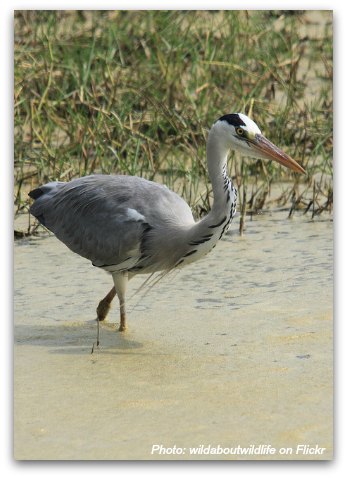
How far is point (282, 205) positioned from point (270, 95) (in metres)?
0.95

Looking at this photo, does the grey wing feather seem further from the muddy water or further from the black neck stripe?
the black neck stripe

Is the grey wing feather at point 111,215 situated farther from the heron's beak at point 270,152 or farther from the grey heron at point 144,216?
the heron's beak at point 270,152

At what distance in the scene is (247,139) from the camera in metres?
4.96

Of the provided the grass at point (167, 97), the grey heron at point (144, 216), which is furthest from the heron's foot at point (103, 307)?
the grass at point (167, 97)

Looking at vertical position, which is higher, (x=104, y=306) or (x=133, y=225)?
(x=133, y=225)

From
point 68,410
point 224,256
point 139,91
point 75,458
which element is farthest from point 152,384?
point 139,91

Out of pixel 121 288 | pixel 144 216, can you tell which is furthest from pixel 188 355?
pixel 144 216

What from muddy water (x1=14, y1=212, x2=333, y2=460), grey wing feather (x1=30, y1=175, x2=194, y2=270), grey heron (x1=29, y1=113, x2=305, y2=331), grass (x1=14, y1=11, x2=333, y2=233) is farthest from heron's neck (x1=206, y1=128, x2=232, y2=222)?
grass (x1=14, y1=11, x2=333, y2=233)

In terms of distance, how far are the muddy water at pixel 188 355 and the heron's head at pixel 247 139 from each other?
0.76 m

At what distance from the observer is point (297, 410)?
430 cm

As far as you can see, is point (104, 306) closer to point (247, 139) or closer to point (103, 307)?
point (103, 307)

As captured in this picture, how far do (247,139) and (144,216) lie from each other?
0.57 m

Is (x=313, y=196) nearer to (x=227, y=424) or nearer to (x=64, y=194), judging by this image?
(x=64, y=194)

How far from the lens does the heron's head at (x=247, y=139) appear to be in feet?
16.2
